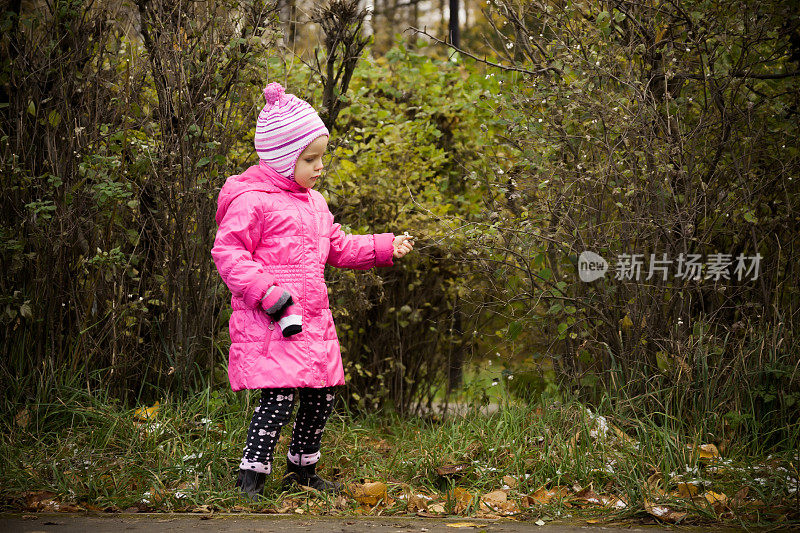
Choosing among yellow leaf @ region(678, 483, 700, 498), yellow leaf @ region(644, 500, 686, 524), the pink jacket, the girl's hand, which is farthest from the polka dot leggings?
yellow leaf @ region(678, 483, 700, 498)

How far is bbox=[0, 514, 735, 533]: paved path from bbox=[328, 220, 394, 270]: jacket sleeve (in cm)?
124

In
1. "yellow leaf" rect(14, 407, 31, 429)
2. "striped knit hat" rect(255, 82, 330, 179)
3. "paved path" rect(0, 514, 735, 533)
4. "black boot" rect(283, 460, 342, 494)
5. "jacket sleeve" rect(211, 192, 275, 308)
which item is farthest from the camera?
"yellow leaf" rect(14, 407, 31, 429)

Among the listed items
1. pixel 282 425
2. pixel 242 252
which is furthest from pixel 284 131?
pixel 282 425

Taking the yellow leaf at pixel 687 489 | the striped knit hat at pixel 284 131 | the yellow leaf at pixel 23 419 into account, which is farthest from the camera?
the yellow leaf at pixel 23 419

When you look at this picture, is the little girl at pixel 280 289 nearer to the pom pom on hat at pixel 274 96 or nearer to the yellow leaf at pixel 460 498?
the pom pom on hat at pixel 274 96

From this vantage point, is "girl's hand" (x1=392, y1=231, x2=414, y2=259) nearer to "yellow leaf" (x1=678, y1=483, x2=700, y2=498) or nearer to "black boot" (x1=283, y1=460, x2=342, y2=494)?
"black boot" (x1=283, y1=460, x2=342, y2=494)

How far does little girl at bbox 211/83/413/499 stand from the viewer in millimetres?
3525

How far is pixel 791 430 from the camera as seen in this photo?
4145 millimetres

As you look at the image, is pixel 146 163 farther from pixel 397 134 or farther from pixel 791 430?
pixel 791 430

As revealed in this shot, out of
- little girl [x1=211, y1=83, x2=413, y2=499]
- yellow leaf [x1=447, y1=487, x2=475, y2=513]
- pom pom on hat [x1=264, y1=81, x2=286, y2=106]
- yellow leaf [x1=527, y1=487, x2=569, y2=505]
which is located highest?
pom pom on hat [x1=264, y1=81, x2=286, y2=106]

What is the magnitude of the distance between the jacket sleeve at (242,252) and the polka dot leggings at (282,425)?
0.48 m

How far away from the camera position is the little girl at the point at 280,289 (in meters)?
3.53

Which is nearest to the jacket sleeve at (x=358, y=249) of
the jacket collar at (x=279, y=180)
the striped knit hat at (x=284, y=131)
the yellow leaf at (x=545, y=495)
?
the jacket collar at (x=279, y=180)

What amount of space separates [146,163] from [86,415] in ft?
4.84
